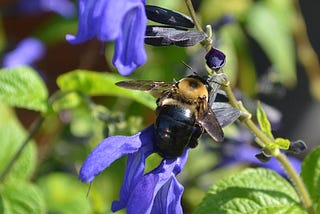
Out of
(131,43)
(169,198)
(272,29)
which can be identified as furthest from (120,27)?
(272,29)

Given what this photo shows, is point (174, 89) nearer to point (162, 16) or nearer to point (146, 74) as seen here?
point (162, 16)

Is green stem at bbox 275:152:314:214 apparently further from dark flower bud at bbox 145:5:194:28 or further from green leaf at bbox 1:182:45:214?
green leaf at bbox 1:182:45:214

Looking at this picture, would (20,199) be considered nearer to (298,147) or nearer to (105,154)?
(105,154)

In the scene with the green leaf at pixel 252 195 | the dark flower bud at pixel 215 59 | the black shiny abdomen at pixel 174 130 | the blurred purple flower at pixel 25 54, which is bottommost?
the blurred purple flower at pixel 25 54

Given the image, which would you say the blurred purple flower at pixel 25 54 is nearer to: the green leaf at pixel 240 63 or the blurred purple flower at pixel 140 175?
the green leaf at pixel 240 63

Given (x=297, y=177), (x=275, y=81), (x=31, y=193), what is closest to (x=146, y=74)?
(x=275, y=81)

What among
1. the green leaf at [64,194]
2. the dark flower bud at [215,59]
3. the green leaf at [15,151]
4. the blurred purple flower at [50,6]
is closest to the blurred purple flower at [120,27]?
the dark flower bud at [215,59]

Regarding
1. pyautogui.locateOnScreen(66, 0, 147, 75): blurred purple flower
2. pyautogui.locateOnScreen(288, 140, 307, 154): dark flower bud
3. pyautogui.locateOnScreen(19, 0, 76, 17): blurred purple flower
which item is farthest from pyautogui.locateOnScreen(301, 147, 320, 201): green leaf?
pyautogui.locateOnScreen(19, 0, 76, 17): blurred purple flower
